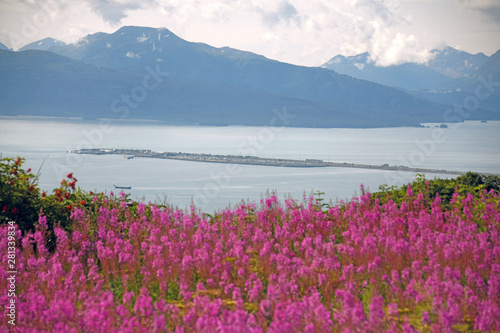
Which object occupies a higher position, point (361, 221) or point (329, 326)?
point (361, 221)

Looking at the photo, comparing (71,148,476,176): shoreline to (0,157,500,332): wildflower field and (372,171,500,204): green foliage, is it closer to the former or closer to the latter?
(372,171,500,204): green foliage

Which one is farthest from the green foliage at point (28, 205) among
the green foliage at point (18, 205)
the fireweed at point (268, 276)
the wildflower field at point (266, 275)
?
the fireweed at point (268, 276)

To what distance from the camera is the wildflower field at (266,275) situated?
494 cm

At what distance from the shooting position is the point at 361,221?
28.2ft

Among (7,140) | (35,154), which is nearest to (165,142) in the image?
(7,140)

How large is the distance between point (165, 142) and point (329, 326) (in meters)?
176

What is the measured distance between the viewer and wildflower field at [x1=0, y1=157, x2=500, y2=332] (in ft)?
16.2

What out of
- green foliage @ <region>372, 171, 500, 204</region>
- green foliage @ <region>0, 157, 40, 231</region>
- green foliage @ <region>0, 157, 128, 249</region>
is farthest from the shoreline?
green foliage @ <region>0, 157, 40, 231</region>

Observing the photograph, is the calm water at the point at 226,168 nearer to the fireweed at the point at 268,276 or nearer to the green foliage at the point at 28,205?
the green foliage at the point at 28,205

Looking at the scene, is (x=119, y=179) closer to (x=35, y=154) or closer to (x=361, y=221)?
(x=35, y=154)

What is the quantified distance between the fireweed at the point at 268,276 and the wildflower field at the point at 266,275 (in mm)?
18

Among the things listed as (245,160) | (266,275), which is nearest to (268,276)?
(266,275)

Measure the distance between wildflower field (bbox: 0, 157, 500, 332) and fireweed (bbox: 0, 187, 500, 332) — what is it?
2 cm

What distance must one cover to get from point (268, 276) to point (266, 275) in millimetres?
45
